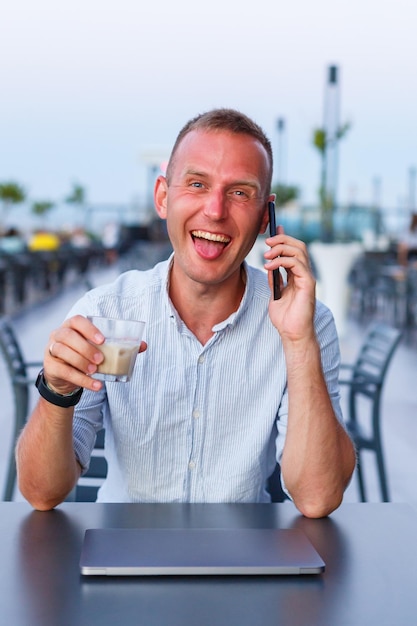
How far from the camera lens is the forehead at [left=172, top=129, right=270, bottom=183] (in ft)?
4.53

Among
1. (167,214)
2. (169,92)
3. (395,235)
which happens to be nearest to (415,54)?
(395,235)

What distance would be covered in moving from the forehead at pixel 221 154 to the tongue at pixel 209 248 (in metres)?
0.12

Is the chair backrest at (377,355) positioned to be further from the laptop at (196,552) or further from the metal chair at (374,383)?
the laptop at (196,552)

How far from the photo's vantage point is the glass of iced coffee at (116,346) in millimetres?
1105

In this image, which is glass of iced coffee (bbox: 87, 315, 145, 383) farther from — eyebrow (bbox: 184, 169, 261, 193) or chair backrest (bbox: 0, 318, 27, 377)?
chair backrest (bbox: 0, 318, 27, 377)

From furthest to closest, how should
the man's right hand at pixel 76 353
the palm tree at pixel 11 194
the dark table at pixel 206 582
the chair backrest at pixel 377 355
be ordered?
the palm tree at pixel 11 194 → the chair backrest at pixel 377 355 → the man's right hand at pixel 76 353 → the dark table at pixel 206 582

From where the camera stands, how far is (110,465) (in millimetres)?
1468

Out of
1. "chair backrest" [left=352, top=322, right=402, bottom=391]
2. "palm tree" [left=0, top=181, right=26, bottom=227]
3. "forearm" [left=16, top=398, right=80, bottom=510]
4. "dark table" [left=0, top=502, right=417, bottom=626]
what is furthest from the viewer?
"palm tree" [left=0, top=181, right=26, bottom=227]

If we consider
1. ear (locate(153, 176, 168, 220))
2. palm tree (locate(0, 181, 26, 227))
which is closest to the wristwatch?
ear (locate(153, 176, 168, 220))

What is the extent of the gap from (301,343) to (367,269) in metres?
8.53

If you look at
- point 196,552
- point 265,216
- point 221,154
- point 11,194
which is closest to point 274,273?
point 265,216

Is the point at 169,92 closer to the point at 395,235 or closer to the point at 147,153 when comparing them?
the point at 147,153

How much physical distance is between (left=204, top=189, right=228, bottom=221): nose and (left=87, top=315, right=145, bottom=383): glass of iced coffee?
0.30 m

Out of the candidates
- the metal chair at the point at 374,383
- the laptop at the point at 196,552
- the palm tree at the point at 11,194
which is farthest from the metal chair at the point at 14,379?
the palm tree at the point at 11,194
